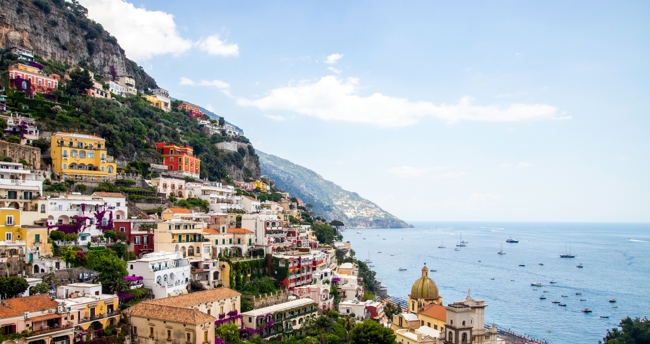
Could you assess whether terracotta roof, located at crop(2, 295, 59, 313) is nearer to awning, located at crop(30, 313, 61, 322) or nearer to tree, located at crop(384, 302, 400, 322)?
awning, located at crop(30, 313, 61, 322)

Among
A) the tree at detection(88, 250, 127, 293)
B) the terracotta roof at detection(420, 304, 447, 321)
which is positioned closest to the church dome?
the terracotta roof at detection(420, 304, 447, 321)

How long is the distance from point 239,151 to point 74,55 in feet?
105

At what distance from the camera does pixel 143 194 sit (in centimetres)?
5634

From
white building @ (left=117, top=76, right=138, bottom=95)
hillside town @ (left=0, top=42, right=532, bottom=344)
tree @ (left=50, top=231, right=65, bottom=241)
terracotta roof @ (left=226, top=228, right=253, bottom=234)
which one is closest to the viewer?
hillside town @ (left=0, top=42, right=532, bottom=344)

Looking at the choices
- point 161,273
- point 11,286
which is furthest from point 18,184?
point 161,273

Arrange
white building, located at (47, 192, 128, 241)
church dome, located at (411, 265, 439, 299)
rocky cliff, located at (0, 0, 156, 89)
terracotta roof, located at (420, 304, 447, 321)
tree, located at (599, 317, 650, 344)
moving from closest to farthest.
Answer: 1. terracotta roof, located at (420, 304, 447, 321)
2. white building, located at (47, 192, 128, 241)
3. church dome, located at (411, 265, 439, 299)
4. tree, located at (599, 317, 650, 344)
5. rocky cliff, located at (0, 0, 156, 89)

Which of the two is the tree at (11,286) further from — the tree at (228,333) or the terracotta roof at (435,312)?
the terracotta roof at (435,312)

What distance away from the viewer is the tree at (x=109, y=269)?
37906mm

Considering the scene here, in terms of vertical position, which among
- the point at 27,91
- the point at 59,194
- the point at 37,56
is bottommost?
the point at 59,194

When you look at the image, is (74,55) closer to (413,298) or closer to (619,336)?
(413,298)

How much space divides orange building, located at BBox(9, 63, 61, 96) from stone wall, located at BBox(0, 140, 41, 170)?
16016mm

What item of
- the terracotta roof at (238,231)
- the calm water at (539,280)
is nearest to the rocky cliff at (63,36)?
the terracotta roof at (238,231)

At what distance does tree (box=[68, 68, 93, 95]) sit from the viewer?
7274 cm

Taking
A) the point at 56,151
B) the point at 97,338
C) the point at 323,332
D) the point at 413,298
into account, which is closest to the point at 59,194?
the point at 56,151
